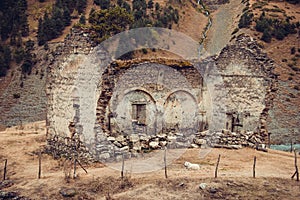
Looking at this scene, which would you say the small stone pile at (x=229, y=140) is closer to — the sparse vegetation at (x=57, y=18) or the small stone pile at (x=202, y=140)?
the small stone pile at (x=202, y=140)

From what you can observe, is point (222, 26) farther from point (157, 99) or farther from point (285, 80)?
point (157, 99)

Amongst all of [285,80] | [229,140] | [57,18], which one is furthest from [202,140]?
[57,18]

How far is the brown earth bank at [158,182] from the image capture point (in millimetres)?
9906

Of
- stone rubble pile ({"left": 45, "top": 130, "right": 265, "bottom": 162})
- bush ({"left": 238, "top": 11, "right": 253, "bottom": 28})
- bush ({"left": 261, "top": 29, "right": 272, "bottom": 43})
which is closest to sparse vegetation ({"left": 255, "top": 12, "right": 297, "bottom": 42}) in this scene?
bush ({"left": 261, "top": 29, "right": 272, "bottom": 43})

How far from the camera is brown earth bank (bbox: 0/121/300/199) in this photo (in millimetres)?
9906

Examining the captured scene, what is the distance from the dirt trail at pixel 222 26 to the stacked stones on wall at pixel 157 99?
102 feet

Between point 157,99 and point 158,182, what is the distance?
8896 mm

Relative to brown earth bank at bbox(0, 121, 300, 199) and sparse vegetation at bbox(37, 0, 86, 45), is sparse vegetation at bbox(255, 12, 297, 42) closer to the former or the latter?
sparse vegetation at bbox(37, 0, 86, 45)

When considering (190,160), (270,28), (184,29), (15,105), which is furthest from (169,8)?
(190,160)

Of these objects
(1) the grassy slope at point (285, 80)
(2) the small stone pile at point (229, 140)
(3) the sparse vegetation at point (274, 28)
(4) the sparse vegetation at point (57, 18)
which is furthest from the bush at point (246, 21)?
(2) the small stone pile at point (229, 140)

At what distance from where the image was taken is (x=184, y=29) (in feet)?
200

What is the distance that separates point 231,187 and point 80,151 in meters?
5.67

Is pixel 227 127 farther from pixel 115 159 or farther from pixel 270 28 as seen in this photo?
pixel 270 28

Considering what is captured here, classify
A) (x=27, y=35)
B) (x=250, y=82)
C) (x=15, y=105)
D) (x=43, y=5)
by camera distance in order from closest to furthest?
(x=250, y=82) → (x=15, y=105) → (x=27, y=35) → (x=43, y=5)
